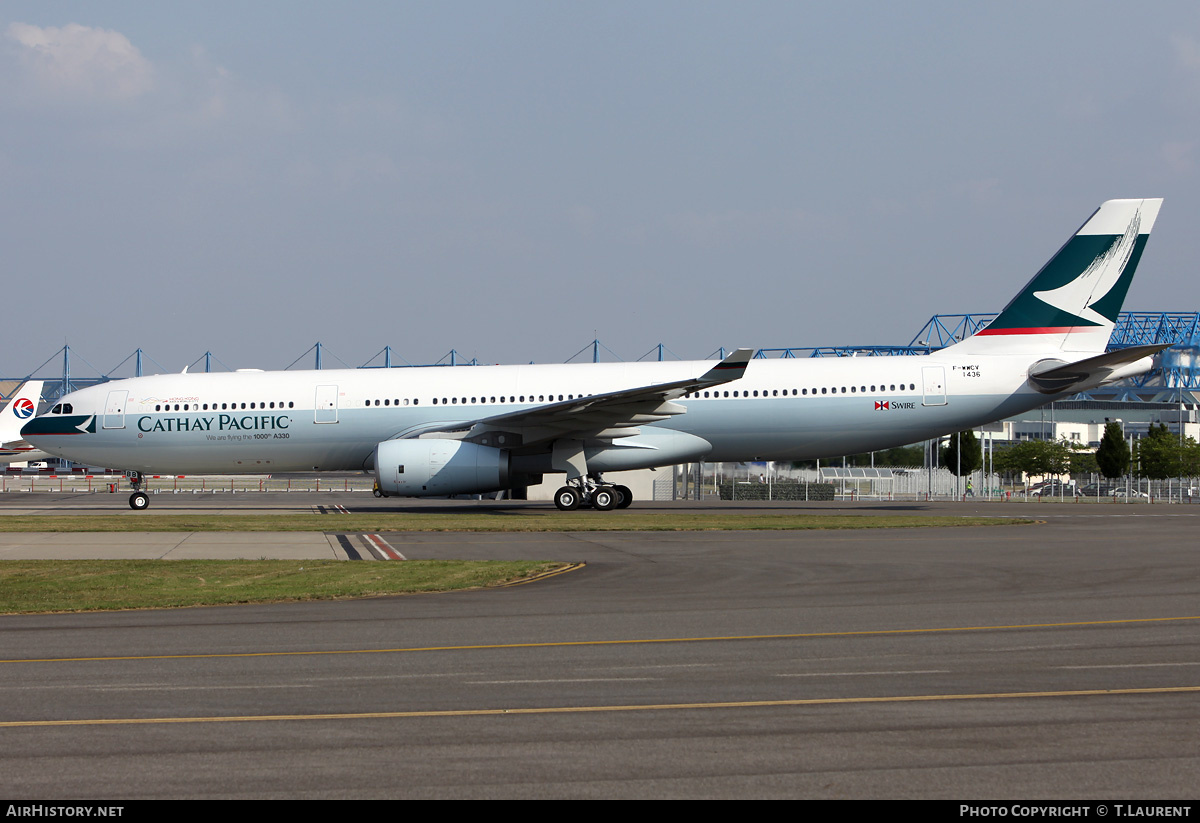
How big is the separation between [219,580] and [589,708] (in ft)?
26.3

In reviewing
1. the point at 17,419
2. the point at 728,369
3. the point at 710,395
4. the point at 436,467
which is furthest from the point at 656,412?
the point at 17,419

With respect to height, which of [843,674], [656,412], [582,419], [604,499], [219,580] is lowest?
[843,674]

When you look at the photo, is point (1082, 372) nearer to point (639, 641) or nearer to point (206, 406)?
point (639, 641)

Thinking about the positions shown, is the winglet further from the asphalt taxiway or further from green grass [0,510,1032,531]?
the asphalt taxiway

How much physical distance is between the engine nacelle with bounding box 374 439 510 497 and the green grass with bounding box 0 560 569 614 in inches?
460

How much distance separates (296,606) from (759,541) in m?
9.61

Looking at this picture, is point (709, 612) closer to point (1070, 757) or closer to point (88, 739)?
point (1070, 757)

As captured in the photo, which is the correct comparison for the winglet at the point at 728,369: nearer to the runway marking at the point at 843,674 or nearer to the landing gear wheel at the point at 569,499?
the landing gear wheel at the point at 569,499

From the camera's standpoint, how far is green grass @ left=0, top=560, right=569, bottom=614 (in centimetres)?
1163

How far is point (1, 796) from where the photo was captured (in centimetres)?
478

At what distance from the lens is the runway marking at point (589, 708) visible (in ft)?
20.4

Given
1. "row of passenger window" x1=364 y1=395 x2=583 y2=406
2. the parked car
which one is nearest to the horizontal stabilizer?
"row of passenger window" x1=364 y1=395 x2=583 y2=406

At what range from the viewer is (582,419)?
27422 mm
